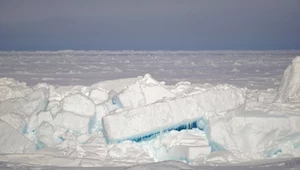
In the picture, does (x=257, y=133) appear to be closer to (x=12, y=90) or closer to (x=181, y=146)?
(x=181, y=146)

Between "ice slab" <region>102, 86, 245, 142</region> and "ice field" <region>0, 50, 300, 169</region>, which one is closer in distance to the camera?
"ice field" <region>0, 50, 300, 169</region>

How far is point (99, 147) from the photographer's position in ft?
18.4

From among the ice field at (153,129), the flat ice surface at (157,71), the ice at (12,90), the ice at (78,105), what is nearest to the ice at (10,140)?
the ice field at (153,129)

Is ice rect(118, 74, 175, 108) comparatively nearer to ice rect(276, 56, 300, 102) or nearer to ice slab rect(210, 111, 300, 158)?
ice slab rect(210, 111, 300, 158)

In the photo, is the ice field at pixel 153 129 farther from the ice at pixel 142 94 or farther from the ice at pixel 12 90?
the ice at pixel 12 90

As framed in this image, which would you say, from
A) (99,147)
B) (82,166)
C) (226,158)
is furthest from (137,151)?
(226,158)

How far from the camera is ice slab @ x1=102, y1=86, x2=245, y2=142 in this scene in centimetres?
557

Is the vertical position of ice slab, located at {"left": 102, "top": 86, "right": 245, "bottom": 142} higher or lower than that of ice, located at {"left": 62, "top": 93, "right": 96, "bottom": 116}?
lower

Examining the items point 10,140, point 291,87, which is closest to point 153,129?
point 10,140

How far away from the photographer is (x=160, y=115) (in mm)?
5676

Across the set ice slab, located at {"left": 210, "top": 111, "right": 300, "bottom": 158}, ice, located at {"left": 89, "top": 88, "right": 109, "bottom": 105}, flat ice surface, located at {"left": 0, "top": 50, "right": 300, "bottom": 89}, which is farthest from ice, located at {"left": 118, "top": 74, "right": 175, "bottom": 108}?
flat ice surface, located at {"left": 0, "top": 50, "right": 300, "bottom": 89}

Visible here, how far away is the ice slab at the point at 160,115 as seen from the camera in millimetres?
5574

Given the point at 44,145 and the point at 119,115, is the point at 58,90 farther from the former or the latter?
the point at 119,115

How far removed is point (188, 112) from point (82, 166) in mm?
1899
